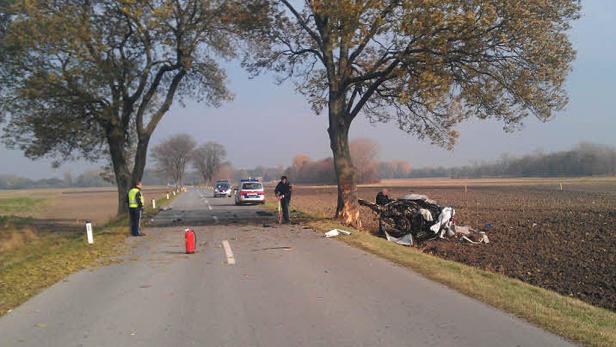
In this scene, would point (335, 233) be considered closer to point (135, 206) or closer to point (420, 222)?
point (420, 222)

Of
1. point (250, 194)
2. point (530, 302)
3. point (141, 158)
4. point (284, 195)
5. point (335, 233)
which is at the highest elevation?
point (141, 158)

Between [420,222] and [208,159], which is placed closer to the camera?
[420,222]

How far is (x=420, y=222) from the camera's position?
61.5 feet

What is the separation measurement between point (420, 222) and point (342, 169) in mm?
4097

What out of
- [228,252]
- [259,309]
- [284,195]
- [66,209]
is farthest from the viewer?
[66,209]

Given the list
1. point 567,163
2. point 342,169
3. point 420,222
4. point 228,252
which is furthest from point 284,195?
point 567,163

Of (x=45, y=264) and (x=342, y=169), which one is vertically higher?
(x=342, y=169)

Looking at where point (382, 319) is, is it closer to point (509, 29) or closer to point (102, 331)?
point (102, 331)

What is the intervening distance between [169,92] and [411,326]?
82.7 feet

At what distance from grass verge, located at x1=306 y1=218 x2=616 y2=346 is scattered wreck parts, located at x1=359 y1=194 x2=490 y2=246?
18.1 ft

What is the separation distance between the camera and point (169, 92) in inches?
1171

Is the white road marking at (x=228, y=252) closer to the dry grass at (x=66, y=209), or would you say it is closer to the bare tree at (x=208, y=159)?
the dry grass at (x=66, y=209)

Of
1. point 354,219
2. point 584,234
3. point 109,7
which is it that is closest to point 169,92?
point 109,7

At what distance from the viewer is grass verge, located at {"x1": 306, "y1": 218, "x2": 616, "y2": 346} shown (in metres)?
6.68
